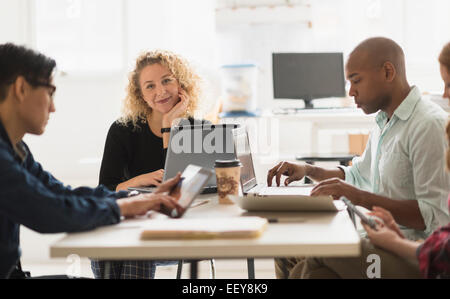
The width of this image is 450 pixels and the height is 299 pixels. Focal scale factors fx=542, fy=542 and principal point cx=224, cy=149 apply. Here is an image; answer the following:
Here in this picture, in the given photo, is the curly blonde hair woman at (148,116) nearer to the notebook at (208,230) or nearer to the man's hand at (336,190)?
the man's hand at (336,190)

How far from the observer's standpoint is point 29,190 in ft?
3.64

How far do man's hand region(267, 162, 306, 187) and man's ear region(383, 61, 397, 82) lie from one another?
1.42ft

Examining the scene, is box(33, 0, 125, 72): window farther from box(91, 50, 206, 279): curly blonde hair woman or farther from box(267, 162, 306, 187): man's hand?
box(267, 162, 306, 187): man's hand

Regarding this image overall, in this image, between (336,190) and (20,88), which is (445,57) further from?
(20,88)

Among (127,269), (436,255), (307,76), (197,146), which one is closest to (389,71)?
(197,146)

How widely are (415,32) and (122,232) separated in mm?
3616

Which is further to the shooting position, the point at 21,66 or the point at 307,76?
the point at 307,76

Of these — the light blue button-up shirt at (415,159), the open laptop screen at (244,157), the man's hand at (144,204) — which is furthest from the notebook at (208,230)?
the light blue button-up shirt at (415,159)

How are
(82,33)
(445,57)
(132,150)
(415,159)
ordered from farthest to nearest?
(82,33)
(132,150)
(415,159)
(445,57)

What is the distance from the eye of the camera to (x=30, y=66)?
130 cm

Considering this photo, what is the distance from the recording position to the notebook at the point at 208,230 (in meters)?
1.06

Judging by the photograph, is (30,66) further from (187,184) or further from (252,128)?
(252,128)

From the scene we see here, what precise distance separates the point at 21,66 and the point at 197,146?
59cm

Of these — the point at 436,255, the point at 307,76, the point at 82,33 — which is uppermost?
the point at 82,33
